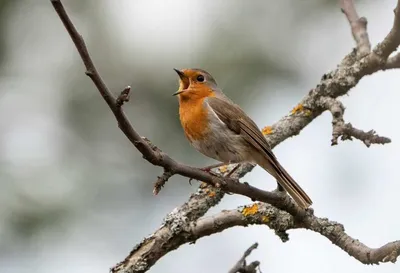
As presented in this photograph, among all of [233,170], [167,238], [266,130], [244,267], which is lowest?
[244,267]

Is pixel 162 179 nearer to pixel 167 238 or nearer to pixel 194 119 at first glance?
pixel 167 238

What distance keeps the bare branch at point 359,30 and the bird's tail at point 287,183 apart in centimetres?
75

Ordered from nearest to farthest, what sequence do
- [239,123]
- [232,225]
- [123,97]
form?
[123,97]
[232,225]
[239,123]

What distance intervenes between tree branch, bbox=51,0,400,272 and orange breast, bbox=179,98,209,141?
28cm

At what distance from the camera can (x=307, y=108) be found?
3.87m

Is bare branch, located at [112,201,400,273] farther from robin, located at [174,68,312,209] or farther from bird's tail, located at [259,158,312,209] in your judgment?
robin, located at [174,68,312,209]

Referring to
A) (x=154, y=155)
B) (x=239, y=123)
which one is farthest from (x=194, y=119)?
(x=154, y=155)

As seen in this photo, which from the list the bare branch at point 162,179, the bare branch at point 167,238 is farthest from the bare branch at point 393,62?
the bare branch at point 162,179

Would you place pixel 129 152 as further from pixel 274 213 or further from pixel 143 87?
pixel 274 213

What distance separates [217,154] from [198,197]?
0.29m

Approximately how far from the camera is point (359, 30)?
3.97 metres

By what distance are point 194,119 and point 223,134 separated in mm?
161

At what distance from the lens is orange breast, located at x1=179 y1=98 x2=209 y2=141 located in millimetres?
3657

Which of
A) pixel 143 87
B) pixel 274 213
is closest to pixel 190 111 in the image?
pixel 274 213
